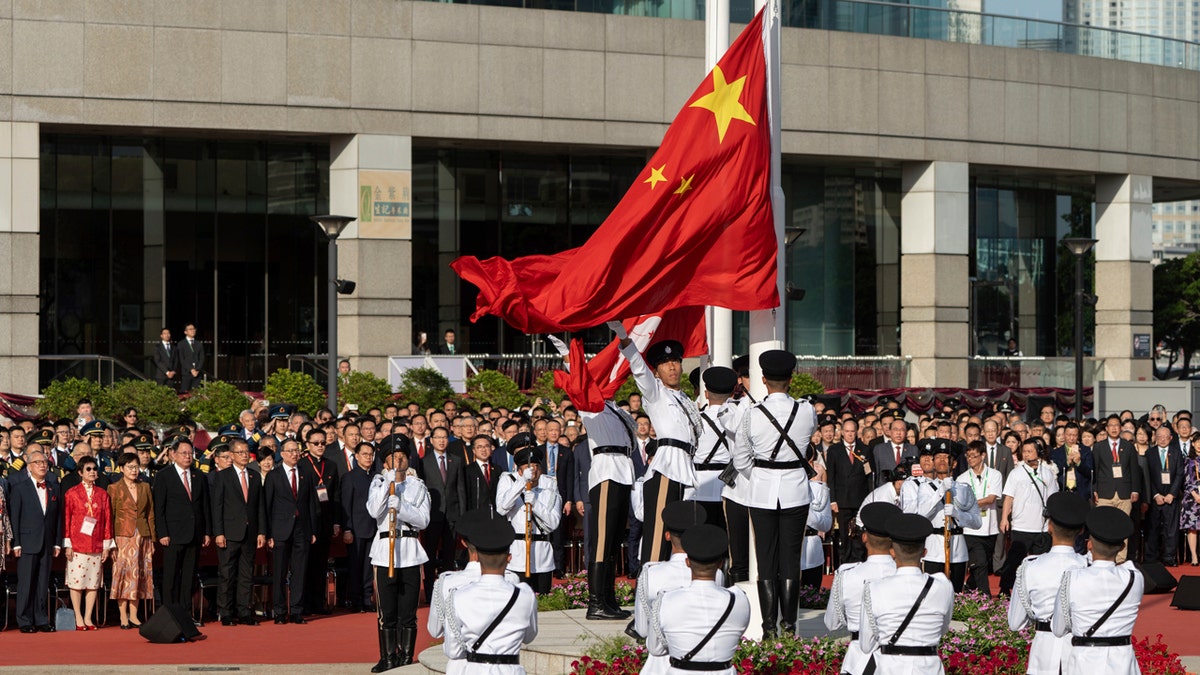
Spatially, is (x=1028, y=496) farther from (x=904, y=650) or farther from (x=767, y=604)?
(x=904, y=650)

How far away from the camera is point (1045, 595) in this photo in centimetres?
933

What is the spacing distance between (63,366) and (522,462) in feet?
55.9

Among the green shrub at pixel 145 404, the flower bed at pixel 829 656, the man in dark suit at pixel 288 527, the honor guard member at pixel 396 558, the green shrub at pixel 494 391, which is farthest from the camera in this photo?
the green shrub at pixel 494 391

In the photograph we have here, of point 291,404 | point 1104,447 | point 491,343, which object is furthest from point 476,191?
point 1104,447

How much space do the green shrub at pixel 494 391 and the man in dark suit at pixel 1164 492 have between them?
32.6ft

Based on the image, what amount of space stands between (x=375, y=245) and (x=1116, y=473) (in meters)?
14.9

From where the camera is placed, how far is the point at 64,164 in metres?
32.9

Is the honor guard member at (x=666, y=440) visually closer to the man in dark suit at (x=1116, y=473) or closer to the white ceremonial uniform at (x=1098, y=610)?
the white ceremonial uniform at (x=1098, y=610)

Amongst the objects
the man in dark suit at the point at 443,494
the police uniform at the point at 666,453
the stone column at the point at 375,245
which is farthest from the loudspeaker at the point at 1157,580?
the stone column at the point at 375,245

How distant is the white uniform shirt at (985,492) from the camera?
663 inches

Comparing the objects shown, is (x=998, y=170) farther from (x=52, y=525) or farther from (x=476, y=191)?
(x=52, y=525)

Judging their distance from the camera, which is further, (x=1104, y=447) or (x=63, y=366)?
(x=63, y=366)

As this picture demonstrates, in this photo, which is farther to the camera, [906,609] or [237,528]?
[237,528]

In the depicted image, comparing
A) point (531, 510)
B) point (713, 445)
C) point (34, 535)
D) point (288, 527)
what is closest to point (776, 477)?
point (713, 445)
